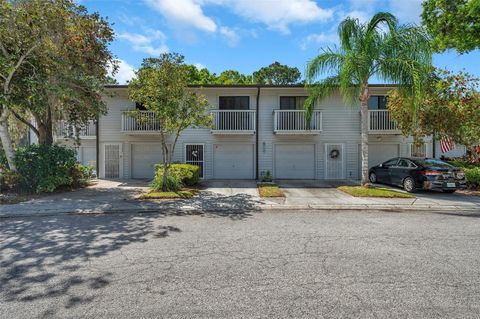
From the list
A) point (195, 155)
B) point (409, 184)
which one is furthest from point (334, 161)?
point (195, 155)

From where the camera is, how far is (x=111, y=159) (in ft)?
57.6

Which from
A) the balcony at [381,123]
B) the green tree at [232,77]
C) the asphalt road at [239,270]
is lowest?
the asphalt road at [239,270]

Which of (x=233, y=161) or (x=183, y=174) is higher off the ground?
(x=233, y=161)

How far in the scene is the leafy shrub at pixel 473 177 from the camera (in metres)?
12.7

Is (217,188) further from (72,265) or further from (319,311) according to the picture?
(319,311)

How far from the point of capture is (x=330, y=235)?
6.18 m

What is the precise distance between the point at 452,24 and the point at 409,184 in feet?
20.6

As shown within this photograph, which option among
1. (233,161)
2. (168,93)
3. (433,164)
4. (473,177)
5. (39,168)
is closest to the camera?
(168,93)

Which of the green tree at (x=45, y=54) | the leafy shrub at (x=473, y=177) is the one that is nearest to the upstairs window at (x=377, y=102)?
the leafy shrub at (x=473, y=177)

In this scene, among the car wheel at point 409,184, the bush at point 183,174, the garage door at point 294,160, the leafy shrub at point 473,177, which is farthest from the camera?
the garage door at point 294,160

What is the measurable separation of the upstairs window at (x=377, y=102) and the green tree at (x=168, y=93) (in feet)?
35.0

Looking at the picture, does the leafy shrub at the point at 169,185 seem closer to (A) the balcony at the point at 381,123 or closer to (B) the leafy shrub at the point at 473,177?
(A) the balcony at the point at 381,123

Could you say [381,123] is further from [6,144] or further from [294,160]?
[6,144]

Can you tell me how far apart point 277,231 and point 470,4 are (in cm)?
1072
